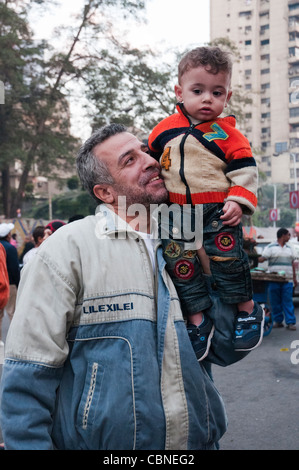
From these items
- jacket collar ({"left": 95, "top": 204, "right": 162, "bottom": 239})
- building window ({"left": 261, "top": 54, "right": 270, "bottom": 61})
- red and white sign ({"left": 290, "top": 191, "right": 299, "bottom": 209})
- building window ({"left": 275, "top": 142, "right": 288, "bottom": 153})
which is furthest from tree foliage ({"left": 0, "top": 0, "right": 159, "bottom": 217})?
building window ({"left": 261, "top": 54, "right": 270, "bottom": 61})

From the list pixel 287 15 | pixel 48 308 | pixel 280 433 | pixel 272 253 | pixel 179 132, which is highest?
pixel 287 15

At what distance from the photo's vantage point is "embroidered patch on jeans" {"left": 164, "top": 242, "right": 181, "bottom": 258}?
77.9 inches

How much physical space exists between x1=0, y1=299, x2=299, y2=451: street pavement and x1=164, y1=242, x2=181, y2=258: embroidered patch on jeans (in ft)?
8.93

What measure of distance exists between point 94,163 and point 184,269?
0.55m

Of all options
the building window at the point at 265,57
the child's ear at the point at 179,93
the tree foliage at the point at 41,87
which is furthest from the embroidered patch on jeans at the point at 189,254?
the building window at the point at 265,57

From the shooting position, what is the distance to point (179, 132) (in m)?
2.14

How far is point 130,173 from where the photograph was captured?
2057 mm

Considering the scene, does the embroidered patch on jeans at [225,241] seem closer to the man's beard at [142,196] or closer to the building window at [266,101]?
the man's beard at [142,196]

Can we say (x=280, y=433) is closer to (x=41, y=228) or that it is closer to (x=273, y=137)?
(x=41, y=228)

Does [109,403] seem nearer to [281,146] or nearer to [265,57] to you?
[281,146]

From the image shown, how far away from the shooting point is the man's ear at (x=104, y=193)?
82.0 inches

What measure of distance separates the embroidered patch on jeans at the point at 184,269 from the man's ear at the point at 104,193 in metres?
0.37

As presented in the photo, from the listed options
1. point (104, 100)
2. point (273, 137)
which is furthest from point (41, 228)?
point (273, 137)

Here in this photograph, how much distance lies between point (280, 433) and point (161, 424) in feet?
10.4
